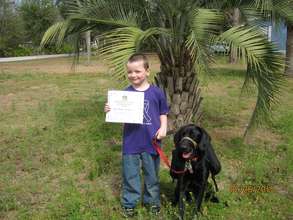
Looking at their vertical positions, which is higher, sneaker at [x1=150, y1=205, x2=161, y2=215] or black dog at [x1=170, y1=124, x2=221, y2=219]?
black dog at [x1=170, y1=124, x2=221, y2=219]

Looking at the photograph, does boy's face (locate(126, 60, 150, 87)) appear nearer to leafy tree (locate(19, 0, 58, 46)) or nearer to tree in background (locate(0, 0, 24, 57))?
leafy tree (locate(19, 0, 58, 46))

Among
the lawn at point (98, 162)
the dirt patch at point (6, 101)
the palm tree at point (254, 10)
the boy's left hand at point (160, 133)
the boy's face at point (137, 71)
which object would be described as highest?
the palm tree at point (254, 10)

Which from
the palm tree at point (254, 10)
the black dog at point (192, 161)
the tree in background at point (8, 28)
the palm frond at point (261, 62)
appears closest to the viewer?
the black dog at point (192, 161)

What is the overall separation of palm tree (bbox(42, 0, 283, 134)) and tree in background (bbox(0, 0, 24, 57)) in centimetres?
3541

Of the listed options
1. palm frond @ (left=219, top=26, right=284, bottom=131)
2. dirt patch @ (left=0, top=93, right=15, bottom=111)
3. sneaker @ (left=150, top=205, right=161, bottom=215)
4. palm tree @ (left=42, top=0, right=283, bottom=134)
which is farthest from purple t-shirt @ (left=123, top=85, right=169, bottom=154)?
dirt patch @ (left=0, top=93, right=15, bottom=111)

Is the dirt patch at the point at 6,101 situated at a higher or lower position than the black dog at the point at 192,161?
lower

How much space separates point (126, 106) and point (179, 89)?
9.59 feet
